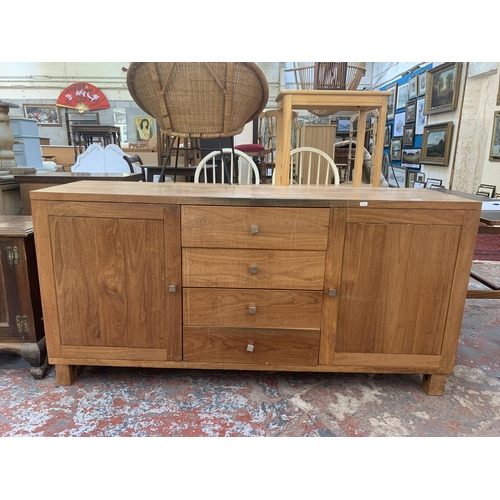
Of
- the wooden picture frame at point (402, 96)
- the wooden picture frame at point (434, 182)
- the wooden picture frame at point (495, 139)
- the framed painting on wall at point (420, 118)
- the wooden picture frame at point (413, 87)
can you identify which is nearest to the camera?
the wooden picture frame at point (495, 139)

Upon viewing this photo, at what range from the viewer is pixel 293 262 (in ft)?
4.27

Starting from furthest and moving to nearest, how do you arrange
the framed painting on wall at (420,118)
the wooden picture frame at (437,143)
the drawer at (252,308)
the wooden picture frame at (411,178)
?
the wooden picture frame at (411,178) < the framed painting on wall at (420,118) < the wooden picture frame at (437,143) < the drawer at (252,308)

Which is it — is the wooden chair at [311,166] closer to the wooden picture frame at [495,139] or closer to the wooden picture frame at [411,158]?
the wooden picture frame at [495,139]

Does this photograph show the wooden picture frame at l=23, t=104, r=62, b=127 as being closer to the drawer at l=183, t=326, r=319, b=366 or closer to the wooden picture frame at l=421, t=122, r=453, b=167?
the wooden picture frame at l=421, t=122, r=453, b=167

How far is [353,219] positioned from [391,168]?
7.41 m

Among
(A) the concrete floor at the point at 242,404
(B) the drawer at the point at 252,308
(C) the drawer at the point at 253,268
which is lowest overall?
(A) the concrete floor at the point at 242,404

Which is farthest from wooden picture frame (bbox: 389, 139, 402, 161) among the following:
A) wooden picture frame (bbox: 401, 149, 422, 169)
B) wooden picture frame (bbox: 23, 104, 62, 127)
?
wooden picture frame (bbox: 23, 104, 62, 127)

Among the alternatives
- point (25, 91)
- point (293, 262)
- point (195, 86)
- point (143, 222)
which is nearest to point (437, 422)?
point (293, 262)

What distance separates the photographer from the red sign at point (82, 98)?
29.1 feet

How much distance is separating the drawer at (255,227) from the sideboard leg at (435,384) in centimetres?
69

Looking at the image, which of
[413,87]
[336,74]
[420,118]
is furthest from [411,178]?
[336,74]

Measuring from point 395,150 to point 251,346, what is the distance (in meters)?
7.56

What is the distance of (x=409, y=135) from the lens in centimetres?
697

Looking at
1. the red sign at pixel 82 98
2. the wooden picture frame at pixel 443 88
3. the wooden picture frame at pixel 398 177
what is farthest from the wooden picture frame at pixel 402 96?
the red sign at pixel 82 98
